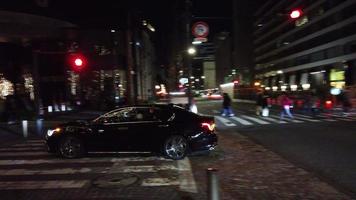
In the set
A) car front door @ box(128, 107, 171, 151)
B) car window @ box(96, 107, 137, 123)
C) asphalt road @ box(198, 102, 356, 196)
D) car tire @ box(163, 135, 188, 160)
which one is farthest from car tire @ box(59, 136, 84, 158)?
asphalt road @ box(198, 102, 356, 196)

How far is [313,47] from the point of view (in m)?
87.5

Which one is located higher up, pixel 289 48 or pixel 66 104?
pixel 289 48

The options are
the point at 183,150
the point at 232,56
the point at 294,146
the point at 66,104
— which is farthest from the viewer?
the point at 232,56

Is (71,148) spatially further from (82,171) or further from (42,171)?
(82,171)

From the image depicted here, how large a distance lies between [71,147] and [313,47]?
7982cm

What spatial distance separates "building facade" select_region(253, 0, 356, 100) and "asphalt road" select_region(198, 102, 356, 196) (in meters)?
20.1

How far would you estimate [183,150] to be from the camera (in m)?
12.6

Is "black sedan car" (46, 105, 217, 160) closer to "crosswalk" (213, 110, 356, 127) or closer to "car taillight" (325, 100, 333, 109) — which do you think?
"crosswalk" (213, 110, 356, 127)

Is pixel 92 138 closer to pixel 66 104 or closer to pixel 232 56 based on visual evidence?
pixel 66 104

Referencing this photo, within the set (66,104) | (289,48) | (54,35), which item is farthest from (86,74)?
(289,48)

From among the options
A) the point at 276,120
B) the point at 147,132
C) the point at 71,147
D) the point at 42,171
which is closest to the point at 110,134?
the point at 147,132

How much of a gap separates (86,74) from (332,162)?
35.7 meters

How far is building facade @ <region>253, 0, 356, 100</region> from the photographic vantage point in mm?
70062

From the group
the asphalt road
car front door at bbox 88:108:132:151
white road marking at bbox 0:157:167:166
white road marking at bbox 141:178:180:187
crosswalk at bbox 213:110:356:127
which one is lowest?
crosswalk at bbox 213:110:356:127
